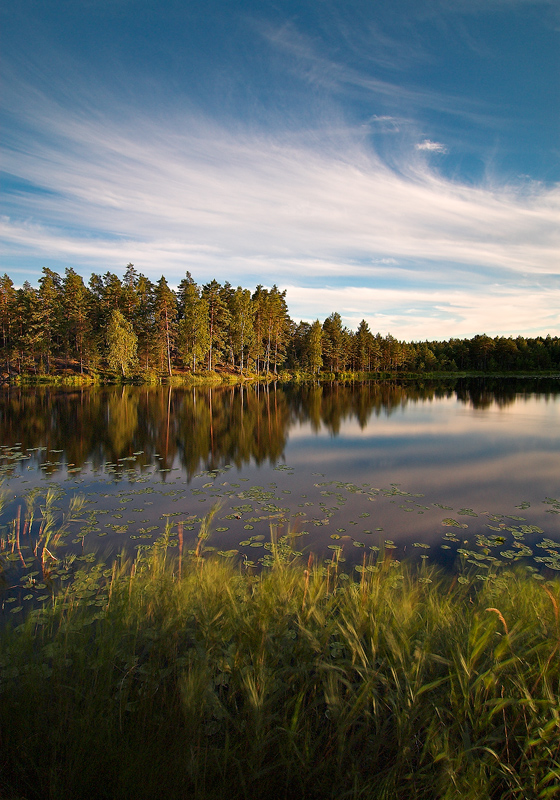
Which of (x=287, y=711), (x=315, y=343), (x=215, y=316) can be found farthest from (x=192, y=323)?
(x=287, y=711)

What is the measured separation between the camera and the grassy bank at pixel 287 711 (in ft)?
8.29

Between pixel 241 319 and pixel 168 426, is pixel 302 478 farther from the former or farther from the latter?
pixel 241 319

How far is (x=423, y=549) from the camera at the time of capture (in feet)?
26.2

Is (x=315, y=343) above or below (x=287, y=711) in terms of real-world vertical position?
above

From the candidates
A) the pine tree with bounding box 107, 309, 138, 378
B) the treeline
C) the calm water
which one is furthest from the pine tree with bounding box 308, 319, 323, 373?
the calm water

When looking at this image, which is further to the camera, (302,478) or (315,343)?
(315,343)

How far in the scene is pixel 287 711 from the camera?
2980 mm

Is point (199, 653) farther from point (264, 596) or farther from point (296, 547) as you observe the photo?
point (296, 547)

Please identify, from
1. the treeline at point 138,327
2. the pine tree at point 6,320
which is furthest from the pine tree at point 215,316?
the pine tree at point 6,320

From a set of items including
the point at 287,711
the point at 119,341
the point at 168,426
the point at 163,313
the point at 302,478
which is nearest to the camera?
the point at 287,711

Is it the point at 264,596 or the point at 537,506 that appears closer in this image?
the point at 264,596

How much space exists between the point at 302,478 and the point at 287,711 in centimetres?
1060

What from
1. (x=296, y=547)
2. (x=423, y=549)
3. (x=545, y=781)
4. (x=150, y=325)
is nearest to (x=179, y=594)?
(x=545, y=781)

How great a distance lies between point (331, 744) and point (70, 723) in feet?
6.03
